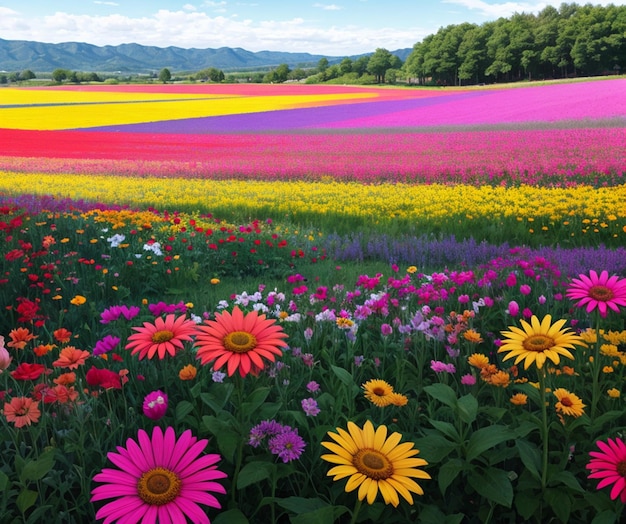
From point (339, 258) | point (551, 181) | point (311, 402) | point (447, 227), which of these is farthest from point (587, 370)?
point (551, 181)

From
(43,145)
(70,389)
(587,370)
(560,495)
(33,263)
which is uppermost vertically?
(70,389)

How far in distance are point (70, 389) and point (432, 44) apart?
86065 millimetres

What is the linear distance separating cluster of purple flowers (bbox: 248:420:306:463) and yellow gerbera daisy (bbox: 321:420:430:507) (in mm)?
456

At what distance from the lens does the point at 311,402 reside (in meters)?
1.92

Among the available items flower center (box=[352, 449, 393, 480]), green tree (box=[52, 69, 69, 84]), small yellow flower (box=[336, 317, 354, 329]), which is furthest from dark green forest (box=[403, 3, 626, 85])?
flower center (box=[352, 449, 393, 480])

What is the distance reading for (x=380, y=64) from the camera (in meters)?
87.4

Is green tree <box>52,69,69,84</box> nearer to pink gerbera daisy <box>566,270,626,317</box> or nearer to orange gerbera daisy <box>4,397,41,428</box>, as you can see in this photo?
orange gerbera daisy <box>4,397,41,428</box>

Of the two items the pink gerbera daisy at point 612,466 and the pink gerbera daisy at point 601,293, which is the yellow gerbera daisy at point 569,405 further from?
the pink gerbera daisy at point 612,466

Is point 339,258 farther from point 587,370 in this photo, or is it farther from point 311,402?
point 311,402

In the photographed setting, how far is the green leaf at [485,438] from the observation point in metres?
1.48

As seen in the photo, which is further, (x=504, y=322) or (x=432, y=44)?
(x=432, y=44)

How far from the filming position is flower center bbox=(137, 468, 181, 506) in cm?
102

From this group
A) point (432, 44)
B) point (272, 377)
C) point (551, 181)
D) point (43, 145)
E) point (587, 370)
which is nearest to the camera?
point (272, 377)

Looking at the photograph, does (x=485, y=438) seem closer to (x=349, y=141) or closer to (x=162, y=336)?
(x=162, y=336)
